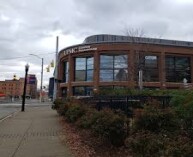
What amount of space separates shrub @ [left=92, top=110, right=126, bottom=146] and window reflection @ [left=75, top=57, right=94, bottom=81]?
72.2m

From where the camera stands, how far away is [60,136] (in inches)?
619

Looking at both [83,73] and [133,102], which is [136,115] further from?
[83,73]

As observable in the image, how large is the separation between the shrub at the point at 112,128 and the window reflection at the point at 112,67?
6681 cm

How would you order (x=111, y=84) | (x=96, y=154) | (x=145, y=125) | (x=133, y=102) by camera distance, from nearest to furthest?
(x=145, y=125)
(x=96, y=154)
(x=133, y=102)
(x=111, y=84)

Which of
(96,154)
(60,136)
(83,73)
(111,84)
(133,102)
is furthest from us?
(83,73)

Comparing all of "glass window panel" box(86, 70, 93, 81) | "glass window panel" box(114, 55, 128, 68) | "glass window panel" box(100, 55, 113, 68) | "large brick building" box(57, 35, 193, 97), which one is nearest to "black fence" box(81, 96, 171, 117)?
"large brick building" box(57, 35, 193, 97)

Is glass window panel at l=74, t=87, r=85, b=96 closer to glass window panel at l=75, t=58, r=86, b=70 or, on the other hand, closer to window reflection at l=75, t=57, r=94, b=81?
window reflection at l=75, t=57, r=94, b=81

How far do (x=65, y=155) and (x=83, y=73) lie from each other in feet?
245

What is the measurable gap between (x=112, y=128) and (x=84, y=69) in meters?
74.4

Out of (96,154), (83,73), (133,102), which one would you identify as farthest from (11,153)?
(83,73)

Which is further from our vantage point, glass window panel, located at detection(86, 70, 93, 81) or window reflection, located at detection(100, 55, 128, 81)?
glass window panel, located at detection(86, 70, 93, 81)

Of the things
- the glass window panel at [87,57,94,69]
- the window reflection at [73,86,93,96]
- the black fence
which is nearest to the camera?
the black fence

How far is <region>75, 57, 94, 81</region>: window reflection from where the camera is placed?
A: 8406 centimetres

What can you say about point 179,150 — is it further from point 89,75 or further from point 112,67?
point 89,75
